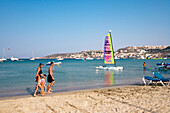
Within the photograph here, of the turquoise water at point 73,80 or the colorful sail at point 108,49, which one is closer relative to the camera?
the turquoise water at point 73,80

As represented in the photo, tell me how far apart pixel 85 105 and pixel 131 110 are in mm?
1771

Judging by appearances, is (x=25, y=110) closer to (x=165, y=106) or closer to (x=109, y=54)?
(x=165, y=106)

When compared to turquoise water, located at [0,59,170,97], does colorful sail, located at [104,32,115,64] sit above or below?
above

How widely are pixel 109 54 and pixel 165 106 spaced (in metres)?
24.8

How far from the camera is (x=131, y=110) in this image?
6238 mm

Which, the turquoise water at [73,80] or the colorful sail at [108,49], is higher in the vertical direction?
the colorful sail at [108,49]

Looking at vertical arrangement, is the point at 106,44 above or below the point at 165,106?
above

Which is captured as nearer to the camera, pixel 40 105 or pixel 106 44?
pixel 40 105

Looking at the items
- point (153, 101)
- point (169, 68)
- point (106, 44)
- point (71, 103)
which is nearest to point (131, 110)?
point (153, 101)

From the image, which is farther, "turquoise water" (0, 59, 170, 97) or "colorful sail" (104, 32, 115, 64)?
"colorful sail" (104, 32, 115, 64)

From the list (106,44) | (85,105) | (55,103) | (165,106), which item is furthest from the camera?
(106,44)

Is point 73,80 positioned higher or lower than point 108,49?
lower

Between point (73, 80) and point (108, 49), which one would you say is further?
point (108, 49)

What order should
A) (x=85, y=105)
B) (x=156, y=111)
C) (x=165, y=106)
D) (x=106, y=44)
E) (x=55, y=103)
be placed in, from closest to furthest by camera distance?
1. (x=156, y=111)
2. (x=165, y=106)
3. (x=85, y=105)
4. (x=55, y=103)
5. (x=106, y=44)
